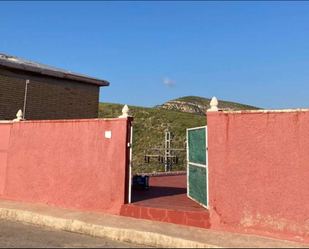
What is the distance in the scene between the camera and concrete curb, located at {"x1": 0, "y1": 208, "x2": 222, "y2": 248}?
488 cm

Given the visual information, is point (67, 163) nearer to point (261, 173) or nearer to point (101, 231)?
point (101, 231)

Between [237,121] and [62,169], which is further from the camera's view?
[62,169]

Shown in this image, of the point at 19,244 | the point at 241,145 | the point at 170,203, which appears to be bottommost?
the point at 19,244

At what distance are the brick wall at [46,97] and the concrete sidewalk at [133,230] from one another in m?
5.45

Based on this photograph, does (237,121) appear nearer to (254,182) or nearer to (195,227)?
(254,182)

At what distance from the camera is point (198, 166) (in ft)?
22.2

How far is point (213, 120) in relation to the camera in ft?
19.4

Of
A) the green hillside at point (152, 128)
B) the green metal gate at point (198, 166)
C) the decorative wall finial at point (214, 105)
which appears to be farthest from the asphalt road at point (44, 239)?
the green hillside at point (152, 128)

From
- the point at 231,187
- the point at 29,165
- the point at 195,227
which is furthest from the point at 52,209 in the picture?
the point at 231,187

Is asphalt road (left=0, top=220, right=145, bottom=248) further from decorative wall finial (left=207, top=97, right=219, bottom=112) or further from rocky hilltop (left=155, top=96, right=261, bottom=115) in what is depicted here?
rocky hilltop (left=155, top=96, right=261, bottom=115)

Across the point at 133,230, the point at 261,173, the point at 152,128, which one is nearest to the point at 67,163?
the point at 133,230

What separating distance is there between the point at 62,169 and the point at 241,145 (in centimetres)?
507

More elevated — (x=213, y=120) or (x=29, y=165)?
(x=213, y=120)

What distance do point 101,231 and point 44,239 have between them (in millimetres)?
1150
